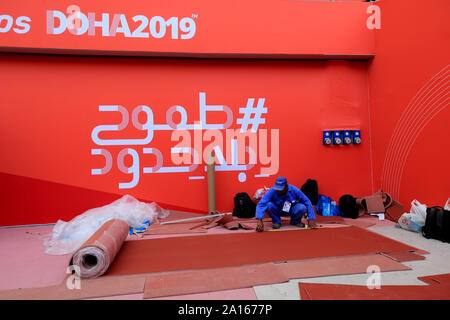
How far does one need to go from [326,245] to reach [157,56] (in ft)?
13.3

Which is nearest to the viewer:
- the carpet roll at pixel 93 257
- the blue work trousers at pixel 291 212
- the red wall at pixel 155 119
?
the carpet roll at pixel 93 257

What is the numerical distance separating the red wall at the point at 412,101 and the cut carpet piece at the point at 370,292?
7.60 feet

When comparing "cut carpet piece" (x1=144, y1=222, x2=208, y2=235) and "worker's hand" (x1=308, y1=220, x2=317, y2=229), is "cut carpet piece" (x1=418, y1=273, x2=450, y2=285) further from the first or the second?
"cut carpet piece" (x1=144, y1=222, x2=208, y2=235)

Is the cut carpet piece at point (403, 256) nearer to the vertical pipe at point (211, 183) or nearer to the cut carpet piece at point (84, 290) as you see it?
the cut carpet piece at point (84, 290)

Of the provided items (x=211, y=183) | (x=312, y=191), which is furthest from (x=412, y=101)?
(x=211, y=183)

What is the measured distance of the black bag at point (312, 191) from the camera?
5141 mm

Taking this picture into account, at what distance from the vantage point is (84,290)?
2322mm

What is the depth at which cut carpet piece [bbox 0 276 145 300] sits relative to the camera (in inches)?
87.0

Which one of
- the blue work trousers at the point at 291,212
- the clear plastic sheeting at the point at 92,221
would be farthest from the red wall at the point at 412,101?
the clear plastic sheeting at the point at 92,221

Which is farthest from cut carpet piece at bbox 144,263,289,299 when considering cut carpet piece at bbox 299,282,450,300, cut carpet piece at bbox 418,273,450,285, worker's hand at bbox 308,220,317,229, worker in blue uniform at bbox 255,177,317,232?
worker's hand at bbox 308,220,317,229

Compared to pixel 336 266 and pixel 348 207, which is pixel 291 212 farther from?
pixel 336 266

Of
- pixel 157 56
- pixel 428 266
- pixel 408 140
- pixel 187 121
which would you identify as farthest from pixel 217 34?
pixel 428 266

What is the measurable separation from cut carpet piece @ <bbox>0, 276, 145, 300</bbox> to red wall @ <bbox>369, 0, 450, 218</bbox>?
4.12 m

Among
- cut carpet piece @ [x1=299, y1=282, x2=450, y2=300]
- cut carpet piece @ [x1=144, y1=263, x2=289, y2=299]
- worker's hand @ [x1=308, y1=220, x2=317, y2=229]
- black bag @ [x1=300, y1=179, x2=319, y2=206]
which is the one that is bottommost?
cut carpet piece @ [x1=144, y1=263, x2=289, y2=299]
